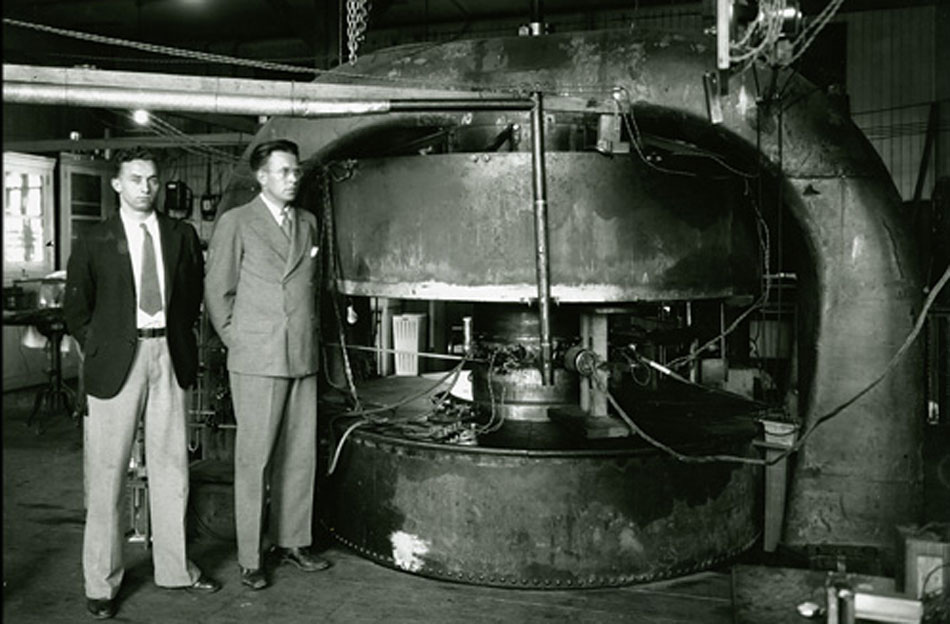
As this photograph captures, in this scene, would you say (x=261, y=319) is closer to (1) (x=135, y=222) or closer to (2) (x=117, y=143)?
(1) (x=135, y=222)

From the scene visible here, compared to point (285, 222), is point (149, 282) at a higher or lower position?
lower

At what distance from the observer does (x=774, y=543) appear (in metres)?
4.62

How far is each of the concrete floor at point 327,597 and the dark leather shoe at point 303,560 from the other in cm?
4

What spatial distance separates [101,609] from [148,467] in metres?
0.62

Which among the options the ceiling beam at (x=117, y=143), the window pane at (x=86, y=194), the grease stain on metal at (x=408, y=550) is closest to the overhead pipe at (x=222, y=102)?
the grease stain on metal at (x=408, y=550)

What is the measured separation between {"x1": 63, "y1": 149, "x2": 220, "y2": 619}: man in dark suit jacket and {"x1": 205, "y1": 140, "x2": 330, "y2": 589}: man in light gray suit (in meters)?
0.21

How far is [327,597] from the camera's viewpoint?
408 cm

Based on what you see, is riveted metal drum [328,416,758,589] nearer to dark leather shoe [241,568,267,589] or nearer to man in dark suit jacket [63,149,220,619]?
dark leather shoe [241,568,267,589]

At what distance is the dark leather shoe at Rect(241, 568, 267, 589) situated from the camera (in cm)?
414

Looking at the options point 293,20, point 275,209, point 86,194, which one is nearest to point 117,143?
point 293,20

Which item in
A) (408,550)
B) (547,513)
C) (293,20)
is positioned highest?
(293,20)

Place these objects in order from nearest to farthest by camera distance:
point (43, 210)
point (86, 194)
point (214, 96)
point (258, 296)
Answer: point (214, 96)
point (258, 296)
point (43, 210)
point (86, 194)

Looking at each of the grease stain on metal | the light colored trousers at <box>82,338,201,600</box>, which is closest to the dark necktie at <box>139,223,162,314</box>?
the light colored trousers at <box>82,338,201,600</box>

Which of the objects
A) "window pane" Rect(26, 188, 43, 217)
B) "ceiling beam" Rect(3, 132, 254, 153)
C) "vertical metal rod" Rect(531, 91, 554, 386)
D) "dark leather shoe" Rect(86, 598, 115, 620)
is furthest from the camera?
"window pane" Rect(26, 188, 43, 217)
